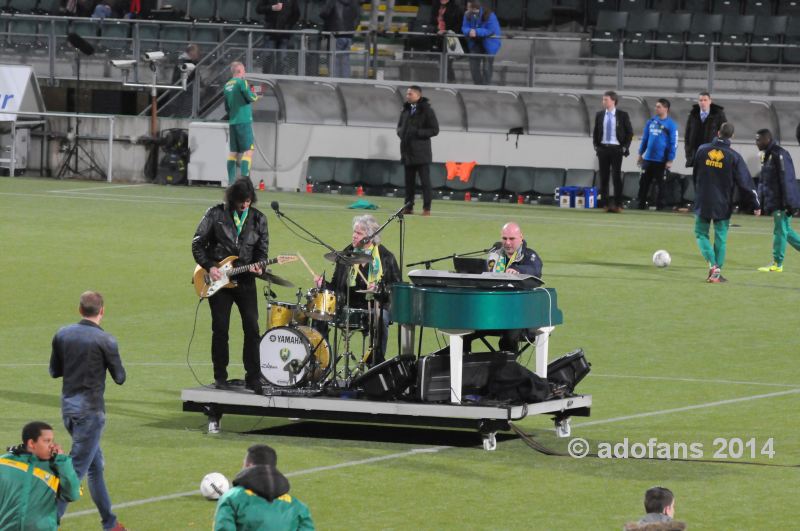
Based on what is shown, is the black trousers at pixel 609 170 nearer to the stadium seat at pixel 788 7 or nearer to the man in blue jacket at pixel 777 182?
the man in blue jacket at pixel 777 182

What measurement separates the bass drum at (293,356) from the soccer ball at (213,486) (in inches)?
98.4

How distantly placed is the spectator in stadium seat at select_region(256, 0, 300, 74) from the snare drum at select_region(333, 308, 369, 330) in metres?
22.3

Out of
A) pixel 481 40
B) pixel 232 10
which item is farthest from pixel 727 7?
pixel 232 10

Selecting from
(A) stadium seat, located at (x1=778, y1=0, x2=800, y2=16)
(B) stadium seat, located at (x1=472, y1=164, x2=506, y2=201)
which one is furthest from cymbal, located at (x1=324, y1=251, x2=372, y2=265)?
(A) stadium seat, located at (x1=778, y1=0, x2=800, y2=16)

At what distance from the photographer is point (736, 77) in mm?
36375

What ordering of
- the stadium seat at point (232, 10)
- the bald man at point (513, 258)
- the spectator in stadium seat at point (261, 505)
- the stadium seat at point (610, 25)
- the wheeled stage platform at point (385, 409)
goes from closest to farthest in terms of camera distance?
the spectator in stadium seat at point (261, 505), the wheeled stage platform at point (385, 409), the bald man at point (513, 258), the stadium seat at point (610, 25), the stadium seat at point (232, 10)

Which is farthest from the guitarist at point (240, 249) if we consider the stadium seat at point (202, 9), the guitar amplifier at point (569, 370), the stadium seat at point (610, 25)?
the stadium seat at point (202, 9)

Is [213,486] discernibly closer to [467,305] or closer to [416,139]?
[467,305]

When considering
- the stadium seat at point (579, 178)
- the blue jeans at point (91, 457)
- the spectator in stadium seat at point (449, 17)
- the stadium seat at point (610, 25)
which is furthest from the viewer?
the stadium seat at point (610, 25)

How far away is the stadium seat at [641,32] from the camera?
38.6 m

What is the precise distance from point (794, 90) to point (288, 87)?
10618mm

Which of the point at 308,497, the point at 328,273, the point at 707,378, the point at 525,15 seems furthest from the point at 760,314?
the point at 525,15

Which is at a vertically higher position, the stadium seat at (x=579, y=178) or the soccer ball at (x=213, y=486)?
the stadium seat at (x=579, y=178)

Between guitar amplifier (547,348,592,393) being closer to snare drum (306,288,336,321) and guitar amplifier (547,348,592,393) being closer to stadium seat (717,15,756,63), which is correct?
snare drum (306,288,336,321)
